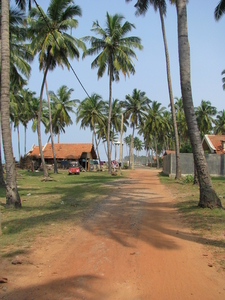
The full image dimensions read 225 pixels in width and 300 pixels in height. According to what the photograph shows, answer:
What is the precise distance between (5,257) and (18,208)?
15.4 ft

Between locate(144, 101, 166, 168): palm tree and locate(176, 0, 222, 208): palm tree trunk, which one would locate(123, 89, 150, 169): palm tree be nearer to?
locate(144, 101, 166, 168): palm tree

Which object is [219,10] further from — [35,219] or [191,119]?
[35,219]

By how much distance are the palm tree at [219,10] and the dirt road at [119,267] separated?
13.1m

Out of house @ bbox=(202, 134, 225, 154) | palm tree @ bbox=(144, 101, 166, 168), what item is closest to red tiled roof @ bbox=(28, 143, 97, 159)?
palm tree @ bbox=(144, 101, 166, 168)

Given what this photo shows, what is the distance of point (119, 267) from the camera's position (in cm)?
470

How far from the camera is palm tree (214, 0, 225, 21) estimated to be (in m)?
15.4

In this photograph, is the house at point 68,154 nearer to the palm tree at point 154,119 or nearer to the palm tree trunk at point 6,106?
the palm tree at point 154,119

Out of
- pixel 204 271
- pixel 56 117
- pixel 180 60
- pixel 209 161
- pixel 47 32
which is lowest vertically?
pixel 204 271

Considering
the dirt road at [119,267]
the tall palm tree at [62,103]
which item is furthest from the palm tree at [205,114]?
the dirt road at [119,267]

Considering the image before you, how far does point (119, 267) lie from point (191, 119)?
228 inches

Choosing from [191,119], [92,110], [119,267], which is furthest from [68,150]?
[119,267]

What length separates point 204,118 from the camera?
1971 inches

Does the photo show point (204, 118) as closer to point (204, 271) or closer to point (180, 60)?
point (180, 60)

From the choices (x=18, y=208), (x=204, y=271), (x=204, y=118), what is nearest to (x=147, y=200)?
(x=18, y=208)
